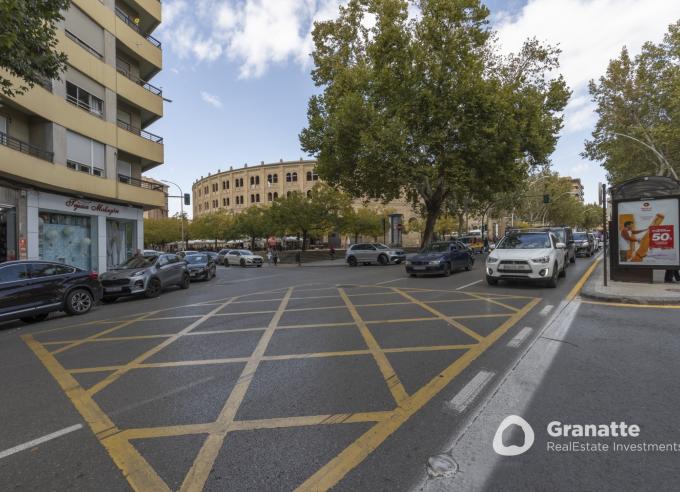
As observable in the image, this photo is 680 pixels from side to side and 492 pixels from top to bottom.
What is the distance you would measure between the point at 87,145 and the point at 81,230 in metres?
4.01

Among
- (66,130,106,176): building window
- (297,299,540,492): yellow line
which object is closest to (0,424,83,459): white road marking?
(297,299,540,492): yellow line

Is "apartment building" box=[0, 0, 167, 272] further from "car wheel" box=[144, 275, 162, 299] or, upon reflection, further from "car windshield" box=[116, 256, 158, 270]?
"car wheel" box=[144, 275, 162, 299]

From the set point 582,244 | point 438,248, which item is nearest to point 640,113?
point 582,244

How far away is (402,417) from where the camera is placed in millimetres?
3377

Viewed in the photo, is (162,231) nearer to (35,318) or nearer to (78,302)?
(78,302)

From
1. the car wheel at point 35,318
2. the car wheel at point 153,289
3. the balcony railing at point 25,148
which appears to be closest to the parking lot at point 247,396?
the car wheel at point 35,318

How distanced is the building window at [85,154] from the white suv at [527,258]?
58.4 feet

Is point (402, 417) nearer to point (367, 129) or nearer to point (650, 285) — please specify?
point (650, 285)

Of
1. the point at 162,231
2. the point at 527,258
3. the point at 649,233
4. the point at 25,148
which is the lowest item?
the point at 527,258

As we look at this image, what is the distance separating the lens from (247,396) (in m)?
3.95

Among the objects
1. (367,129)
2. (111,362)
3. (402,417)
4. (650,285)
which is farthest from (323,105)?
(402,417)

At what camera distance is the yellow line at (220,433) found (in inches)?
101

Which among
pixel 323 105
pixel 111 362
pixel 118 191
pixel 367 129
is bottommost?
pixel 111 362

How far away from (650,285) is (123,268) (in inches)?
632
